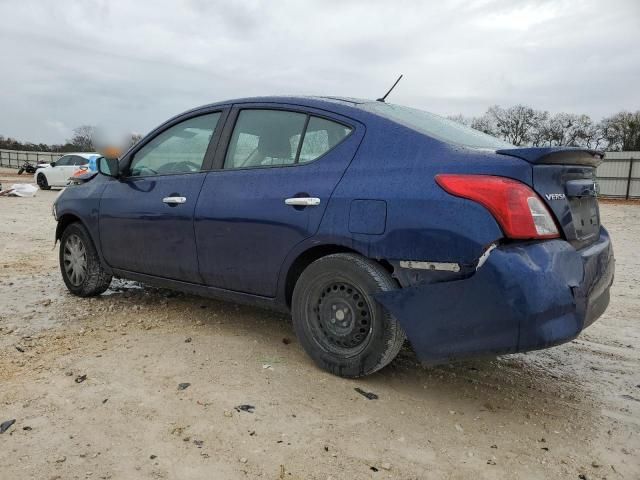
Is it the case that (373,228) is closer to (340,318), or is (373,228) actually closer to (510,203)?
(340,318)

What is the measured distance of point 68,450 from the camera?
238 centimetres

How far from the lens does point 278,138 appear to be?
11.5 ft

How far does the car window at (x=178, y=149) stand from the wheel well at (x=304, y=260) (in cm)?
114

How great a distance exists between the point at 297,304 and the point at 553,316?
1.41 m

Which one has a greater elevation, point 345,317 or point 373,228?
point 373,228

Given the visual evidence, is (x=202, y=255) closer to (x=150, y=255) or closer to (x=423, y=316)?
(x=150, y=255)

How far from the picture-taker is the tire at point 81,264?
15.6 ft

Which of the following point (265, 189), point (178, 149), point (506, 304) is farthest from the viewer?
point (178, 149)

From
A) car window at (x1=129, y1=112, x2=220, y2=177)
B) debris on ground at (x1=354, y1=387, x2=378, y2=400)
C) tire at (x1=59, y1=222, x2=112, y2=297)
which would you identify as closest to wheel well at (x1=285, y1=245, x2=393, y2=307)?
debris on ground at (x1=354, y1=387, x2=378, y2=400)

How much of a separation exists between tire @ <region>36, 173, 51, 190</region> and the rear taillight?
2407 centimetres

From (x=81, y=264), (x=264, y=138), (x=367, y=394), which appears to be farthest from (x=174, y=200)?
(x=367, y=394)

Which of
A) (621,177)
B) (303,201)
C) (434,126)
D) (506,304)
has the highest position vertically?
(621,177)

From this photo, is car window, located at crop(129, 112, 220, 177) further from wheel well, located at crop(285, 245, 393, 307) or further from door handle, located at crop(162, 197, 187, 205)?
wheel well, located at crop(285, 245, 393, 307)

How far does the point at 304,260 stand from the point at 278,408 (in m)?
0.91
